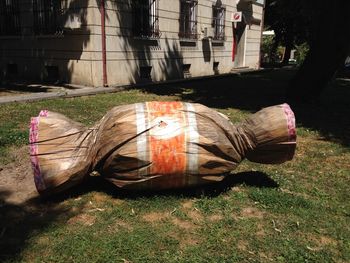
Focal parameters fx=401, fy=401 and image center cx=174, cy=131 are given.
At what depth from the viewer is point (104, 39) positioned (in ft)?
40.2

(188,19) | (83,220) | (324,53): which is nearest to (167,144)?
(83,220)

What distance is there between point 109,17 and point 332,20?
648 cm

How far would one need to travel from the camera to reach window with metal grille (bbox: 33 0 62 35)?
1275 centimetres

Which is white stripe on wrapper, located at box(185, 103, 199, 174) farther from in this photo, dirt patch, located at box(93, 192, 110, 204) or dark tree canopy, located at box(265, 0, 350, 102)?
dark tree canopy, located at box(265, 0, 350, 102)

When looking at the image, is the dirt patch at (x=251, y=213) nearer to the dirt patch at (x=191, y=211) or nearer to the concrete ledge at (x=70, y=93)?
the dirt patch at (x=191, y=211)

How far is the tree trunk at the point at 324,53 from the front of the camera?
9.85 metres

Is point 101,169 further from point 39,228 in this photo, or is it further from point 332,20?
point 332,20

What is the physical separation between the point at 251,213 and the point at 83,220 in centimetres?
165

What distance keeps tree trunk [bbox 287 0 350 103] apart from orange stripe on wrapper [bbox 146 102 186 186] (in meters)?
7.38

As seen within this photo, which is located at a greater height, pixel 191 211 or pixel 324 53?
pixel 324 53

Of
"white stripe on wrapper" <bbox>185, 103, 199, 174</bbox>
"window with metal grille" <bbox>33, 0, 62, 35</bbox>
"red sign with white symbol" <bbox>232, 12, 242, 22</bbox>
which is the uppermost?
"red sign with white symbol" <bbox>232, 12, 242, 22</bbox>

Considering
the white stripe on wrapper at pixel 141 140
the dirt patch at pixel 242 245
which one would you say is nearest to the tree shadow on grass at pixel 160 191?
the white stripe on wrapper at pixel 141 140

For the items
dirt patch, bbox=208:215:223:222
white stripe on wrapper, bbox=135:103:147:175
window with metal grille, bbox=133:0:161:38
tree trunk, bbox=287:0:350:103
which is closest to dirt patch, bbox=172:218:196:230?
dirt patch, bbox=208:215:223:222

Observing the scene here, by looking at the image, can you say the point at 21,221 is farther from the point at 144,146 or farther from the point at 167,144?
the point at 167,144
